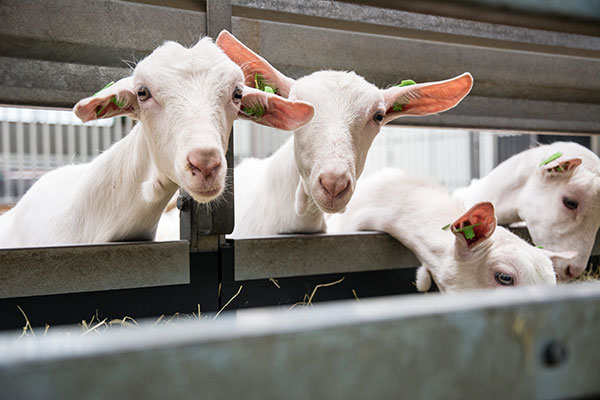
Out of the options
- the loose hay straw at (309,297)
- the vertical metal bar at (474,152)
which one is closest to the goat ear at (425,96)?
the loose hay straw at (309,297)

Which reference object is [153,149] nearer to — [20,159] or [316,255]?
[316,255]

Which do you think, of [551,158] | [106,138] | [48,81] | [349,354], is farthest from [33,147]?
[349,354]

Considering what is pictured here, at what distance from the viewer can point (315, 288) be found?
2805mm

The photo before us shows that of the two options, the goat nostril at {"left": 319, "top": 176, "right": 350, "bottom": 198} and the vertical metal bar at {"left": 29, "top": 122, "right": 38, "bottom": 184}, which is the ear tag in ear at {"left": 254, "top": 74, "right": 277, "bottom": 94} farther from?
the vertical metal bar at {"left": 29, "top": 122, "right": 38, "bottom": 184}

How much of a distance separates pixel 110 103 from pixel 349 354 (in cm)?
190

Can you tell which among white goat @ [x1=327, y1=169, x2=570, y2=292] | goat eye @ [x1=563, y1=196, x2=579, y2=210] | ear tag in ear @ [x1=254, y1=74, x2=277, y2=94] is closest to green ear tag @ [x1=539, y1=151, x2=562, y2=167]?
goat eye @ [x1=563, y1=196, x2=579, y2=210]

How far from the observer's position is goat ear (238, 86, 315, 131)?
2.34 metres

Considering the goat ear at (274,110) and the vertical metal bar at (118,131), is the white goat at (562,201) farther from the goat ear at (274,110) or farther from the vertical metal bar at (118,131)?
the vertical metal bar at (118,131)

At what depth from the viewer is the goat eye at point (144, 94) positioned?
219 cm

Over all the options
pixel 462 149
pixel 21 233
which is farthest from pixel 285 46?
pixel 462 149

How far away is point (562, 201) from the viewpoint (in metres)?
3.47

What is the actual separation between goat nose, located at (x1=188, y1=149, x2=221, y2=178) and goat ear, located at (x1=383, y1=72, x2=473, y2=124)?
3.52 feet

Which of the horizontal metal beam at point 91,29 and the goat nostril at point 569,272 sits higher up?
the horizontal metal beam at point 91,29

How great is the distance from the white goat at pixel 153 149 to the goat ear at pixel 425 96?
0.60 meters
